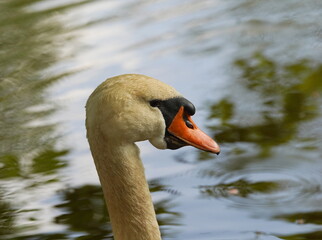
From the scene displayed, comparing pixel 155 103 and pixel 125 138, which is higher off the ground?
pixel 155 103

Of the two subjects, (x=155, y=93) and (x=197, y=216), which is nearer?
(x=155, y=93)

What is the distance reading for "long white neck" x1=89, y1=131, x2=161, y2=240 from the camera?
3682mm

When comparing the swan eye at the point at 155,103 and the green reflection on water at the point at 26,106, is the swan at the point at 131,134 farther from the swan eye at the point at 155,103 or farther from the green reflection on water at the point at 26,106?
the green reflection on water at the point at 26,106

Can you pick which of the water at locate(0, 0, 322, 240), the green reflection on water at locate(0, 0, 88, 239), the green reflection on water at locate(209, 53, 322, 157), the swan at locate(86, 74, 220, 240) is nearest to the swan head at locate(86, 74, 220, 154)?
the swan at locate(86, 74, 220, 240)

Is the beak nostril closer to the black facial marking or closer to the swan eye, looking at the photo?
the black facial marking

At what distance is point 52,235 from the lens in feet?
16.3

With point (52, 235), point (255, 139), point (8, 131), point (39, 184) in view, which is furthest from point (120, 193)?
point (8, 131)

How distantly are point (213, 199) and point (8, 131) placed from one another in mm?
2001

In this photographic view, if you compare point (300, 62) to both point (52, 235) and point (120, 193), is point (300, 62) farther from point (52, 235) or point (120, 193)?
point (120, 193)

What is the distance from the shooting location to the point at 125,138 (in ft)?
12.0

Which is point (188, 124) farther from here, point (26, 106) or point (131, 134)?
point (26, 106)

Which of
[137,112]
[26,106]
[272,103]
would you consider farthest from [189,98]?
[137,112]

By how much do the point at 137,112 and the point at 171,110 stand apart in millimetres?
193

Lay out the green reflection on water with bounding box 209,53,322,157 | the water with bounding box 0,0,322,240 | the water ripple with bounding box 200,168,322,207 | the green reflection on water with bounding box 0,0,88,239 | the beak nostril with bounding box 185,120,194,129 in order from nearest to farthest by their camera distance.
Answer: the beak nostril with bounding box 185,120,194,129 → the water with bounding box 0,0,322,240 → the water ripple with bounding box 200,168,322,207 → the green reflection on water with bounding box 0,0,88,239 → the green reflection on water with bounding box 209,53,322,157
